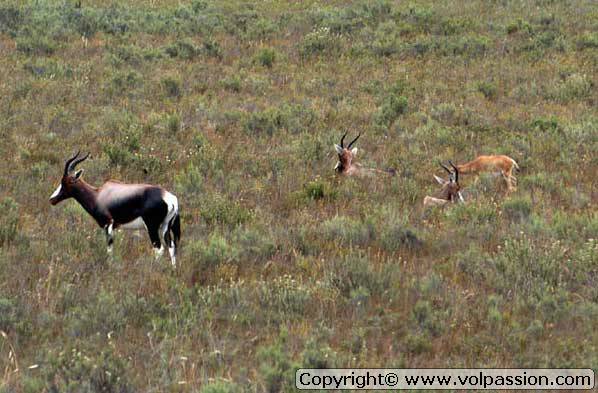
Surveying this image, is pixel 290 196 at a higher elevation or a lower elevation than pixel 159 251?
higher

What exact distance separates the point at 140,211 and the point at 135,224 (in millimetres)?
208

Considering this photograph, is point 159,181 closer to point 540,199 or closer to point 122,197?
point 122,197

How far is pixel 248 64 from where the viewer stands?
66.0ft

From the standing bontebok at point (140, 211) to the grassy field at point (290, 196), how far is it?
236 mm

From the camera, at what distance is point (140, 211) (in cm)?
830

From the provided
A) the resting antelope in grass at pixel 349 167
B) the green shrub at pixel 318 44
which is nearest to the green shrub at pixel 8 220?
the resting antelope in grass at pixel 349 167

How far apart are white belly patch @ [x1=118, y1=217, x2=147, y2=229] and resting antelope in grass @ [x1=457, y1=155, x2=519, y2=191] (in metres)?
6.30

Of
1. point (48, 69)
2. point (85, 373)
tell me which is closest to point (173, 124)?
point (48, 69)

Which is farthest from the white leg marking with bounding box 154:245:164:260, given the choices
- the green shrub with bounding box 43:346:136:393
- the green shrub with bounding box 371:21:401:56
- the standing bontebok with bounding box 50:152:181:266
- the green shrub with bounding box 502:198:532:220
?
the green shrub with bounding box 371:21:401:56

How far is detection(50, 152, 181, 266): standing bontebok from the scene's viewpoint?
825cm

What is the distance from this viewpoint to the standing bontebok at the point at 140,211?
8.25 metres

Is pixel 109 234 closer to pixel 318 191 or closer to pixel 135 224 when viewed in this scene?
pixel 135 224

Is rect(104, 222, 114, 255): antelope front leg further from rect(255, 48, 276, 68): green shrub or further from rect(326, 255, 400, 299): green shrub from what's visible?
rect(255, 48, 276, 68): green shrub

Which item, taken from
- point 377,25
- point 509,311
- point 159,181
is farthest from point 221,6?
point 509,311
